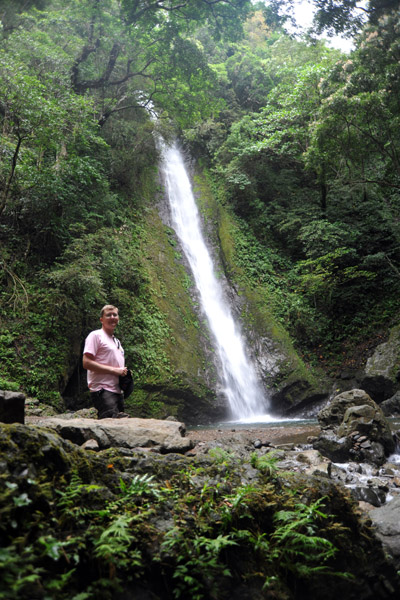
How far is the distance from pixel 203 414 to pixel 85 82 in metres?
13.9

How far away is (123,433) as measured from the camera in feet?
11.6

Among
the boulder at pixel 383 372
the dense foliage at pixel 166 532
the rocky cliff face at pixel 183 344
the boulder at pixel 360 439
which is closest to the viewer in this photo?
the dense foliage at pixel 166 532

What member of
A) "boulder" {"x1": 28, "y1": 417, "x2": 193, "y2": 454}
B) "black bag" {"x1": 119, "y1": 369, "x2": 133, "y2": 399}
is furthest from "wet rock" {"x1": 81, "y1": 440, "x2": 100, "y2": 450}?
"black bag" {"x1": 119, "y1": 369, "x2": 133, "y2": 399}

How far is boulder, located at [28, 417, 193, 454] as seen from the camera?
10.6ft

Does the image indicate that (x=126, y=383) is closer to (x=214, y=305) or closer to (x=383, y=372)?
(x=383, y=372)

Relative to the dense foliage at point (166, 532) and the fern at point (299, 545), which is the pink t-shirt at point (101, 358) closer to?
the dense foliage at point (166, 532)

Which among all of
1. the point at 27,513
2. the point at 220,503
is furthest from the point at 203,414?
the point at 27,513

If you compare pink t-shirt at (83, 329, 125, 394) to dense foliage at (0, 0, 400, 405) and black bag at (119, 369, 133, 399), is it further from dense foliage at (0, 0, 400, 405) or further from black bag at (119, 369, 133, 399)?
dense foliage at (0, 0, 400, 405)

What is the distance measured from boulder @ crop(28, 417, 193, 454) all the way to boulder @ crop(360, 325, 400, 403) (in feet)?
27.4

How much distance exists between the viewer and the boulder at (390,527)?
7.93ft

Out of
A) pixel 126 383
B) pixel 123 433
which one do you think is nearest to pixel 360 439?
pixel 126 383

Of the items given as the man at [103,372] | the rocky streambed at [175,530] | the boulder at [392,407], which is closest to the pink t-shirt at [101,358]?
the man at [103,372]

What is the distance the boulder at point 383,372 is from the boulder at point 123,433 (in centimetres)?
836

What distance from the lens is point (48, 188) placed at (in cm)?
945
